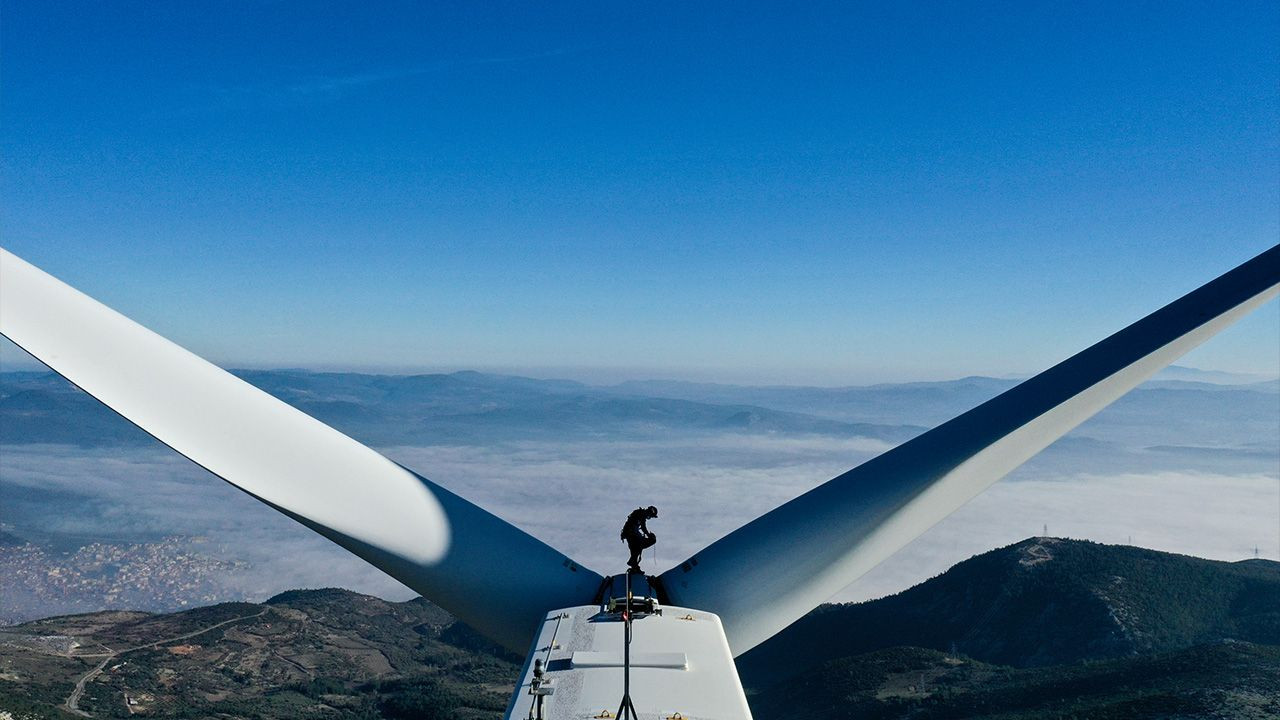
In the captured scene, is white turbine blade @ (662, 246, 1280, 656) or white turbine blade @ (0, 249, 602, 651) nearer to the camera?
white turbine blade @ (0, 249, 602, 651)

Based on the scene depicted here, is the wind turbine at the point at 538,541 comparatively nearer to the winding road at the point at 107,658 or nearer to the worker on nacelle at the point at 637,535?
the worker on nacelle at the point at 637,535

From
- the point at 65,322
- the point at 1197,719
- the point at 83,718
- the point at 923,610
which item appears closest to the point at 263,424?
the point at 65,322

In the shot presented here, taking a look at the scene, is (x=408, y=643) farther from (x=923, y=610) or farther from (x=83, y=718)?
(x=923, y=610)

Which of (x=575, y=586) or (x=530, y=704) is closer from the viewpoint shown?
(x=530, y=704)

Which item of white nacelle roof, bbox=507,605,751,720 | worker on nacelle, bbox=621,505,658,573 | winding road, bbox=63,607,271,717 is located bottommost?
winding road, bbox=63,607,271,717

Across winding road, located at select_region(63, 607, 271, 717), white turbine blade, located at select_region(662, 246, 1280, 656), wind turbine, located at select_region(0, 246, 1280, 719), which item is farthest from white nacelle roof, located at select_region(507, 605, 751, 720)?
winding road, located at select_region(63, 607, 271, 717)

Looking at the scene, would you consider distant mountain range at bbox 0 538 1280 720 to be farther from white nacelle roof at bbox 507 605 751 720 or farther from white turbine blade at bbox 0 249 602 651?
white nacelle roof at bbox 507 605 751 720
